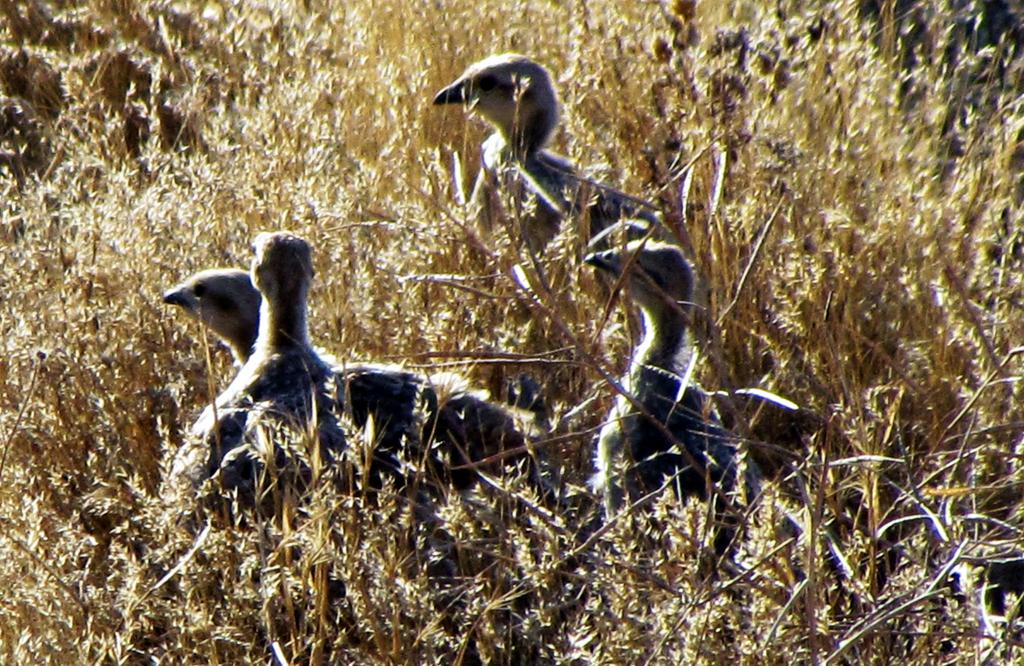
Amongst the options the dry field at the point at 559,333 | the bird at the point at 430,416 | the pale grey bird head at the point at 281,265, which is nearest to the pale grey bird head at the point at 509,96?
the dry field at the point at 559,333

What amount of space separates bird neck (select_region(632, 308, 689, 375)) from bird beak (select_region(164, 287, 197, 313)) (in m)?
1.40

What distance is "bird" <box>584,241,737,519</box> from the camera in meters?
4.25

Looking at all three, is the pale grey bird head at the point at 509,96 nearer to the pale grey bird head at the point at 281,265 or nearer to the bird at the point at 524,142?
the bird at the point at 524,142

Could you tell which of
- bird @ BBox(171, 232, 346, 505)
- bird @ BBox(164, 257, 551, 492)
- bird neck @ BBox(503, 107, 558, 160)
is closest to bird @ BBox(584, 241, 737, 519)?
bird @ BBox(164, 257, 551, 492)

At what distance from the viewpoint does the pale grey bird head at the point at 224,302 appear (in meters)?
4.96

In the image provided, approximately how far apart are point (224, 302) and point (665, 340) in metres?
1.48

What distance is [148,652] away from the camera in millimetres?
3887

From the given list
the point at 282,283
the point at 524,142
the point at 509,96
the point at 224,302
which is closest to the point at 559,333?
the point at 282,283

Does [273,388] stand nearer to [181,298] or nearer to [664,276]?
[181,298]

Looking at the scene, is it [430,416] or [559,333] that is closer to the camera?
[430,416]

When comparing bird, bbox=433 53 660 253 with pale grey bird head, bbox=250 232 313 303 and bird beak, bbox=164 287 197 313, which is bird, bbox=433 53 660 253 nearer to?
pale grey bird head, bbox=250 232 313 303

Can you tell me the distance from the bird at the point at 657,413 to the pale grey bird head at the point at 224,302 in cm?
126

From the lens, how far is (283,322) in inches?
200

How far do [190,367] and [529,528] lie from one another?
1594 millimetres
